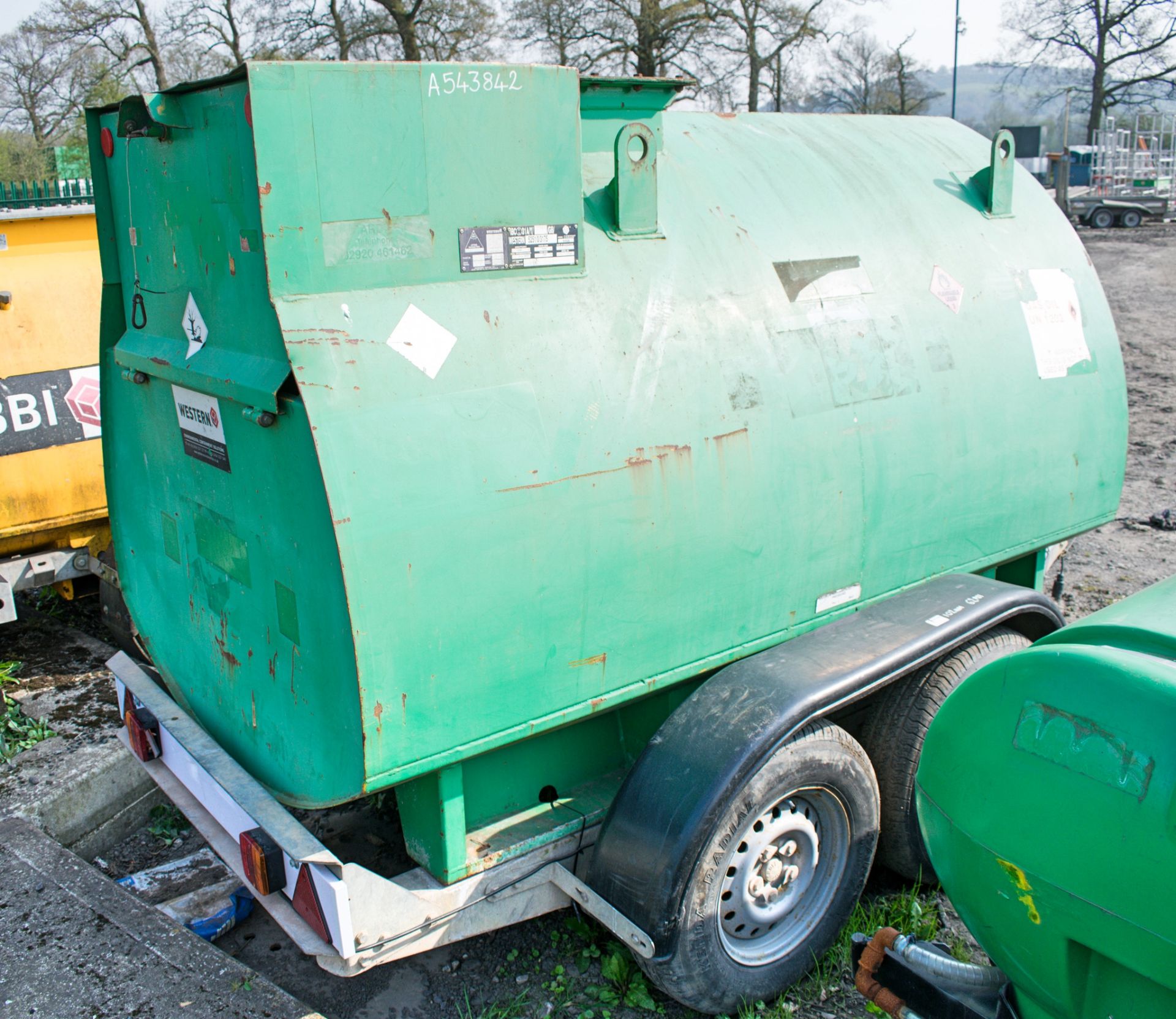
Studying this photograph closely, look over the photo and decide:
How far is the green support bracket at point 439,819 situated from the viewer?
2.72 m

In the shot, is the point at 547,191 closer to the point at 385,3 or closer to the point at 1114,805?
the point at 1114,805

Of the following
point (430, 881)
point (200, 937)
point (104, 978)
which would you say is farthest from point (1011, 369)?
point (104, 978)

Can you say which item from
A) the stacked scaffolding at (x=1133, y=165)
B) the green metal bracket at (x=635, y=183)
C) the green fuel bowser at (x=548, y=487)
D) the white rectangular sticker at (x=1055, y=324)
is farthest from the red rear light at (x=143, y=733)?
the stacked scaffolding at (x=1133, y=165)

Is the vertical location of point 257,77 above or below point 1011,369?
above

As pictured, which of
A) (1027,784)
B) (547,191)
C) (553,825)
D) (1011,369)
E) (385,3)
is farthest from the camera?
(385,3)

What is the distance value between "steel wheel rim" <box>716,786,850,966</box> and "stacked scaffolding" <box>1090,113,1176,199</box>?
27.8m

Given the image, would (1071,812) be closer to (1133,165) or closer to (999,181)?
(999,181)

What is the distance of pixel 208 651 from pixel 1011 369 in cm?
289

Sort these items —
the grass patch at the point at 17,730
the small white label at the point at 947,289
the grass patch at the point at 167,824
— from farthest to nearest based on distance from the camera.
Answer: the grass patch at the point at 17,730 → the grass patch at the point at 167,824 → the small white label at the point at 947,289

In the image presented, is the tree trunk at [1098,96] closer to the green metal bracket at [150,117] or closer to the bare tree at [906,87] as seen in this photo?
the bare tree at [906,87]

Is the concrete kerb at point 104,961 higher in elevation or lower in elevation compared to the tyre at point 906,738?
lower

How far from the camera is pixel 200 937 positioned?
10.8 feet

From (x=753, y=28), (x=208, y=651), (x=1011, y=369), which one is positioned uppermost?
(x=753, y=28)

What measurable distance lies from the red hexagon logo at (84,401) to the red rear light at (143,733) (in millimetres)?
2550
